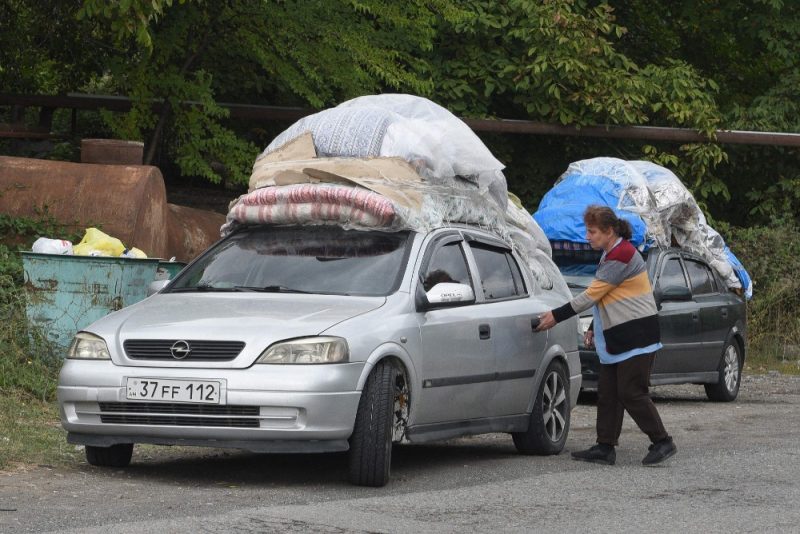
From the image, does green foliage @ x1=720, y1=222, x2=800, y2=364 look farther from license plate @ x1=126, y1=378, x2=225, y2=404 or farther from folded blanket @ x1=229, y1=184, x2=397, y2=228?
license plate @ x1=126, y1=378, x2=225, y2=404

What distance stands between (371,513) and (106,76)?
12.2 metres

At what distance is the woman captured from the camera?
32.5ft

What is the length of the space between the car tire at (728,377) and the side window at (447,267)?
6922 mm

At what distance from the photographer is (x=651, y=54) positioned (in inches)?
925

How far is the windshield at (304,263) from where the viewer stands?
8.88 metres

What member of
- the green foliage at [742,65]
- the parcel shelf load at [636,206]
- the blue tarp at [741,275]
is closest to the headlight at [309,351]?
the parcel shelf load at [636,206]

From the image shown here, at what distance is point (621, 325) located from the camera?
993 centimetres

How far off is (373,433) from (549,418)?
2.72 meters

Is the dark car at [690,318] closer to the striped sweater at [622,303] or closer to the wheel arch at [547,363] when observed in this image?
the wheel arch at [547,363]

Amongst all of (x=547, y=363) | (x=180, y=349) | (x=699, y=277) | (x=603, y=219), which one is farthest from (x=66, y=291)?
(x=699, y=277)

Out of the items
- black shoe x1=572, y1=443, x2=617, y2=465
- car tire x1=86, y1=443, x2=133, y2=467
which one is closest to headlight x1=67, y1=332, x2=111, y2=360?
car tire x1=86, y1=443, x2=133, y2=467

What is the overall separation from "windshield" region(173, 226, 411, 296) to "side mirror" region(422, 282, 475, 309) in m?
0.22

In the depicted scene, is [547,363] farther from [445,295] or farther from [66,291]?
[66,291]

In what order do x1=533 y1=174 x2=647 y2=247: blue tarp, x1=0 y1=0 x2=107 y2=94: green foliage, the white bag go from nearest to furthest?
the white bag → x1=533 y1=174 x2=647 y2=247: blue tarp → x1=0 y1=0 x2=107 y2=94: green foliage
